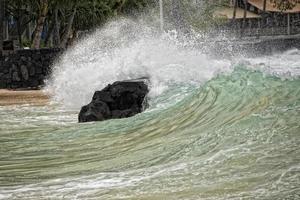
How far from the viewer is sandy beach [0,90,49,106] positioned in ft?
63.8

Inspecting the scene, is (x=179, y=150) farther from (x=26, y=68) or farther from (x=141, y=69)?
(x=26, y=68)

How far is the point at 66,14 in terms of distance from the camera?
1464 inches

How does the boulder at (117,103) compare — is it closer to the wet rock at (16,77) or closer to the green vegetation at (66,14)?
the wet rock at (16,77)

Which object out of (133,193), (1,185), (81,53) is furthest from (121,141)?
(81,53)

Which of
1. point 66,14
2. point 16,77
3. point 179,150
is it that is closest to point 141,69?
point 179,150

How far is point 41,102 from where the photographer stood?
63.3 ft

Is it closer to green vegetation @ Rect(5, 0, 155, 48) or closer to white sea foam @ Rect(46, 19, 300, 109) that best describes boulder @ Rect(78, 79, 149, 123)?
white sea foam @ Rect(46, 19, 300, 109)

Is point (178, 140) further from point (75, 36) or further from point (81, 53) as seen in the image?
point (75, 36)

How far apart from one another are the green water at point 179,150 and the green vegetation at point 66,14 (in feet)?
63.0

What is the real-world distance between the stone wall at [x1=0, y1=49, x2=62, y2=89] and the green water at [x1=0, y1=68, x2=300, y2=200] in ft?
45.1

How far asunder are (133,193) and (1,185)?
163 centimetres

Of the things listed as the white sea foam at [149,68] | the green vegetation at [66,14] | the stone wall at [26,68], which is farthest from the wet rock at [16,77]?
the white sea foam at [149,68]

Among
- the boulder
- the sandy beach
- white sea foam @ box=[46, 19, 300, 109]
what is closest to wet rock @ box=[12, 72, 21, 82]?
the sandy beach

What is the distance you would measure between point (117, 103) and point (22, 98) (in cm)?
834
